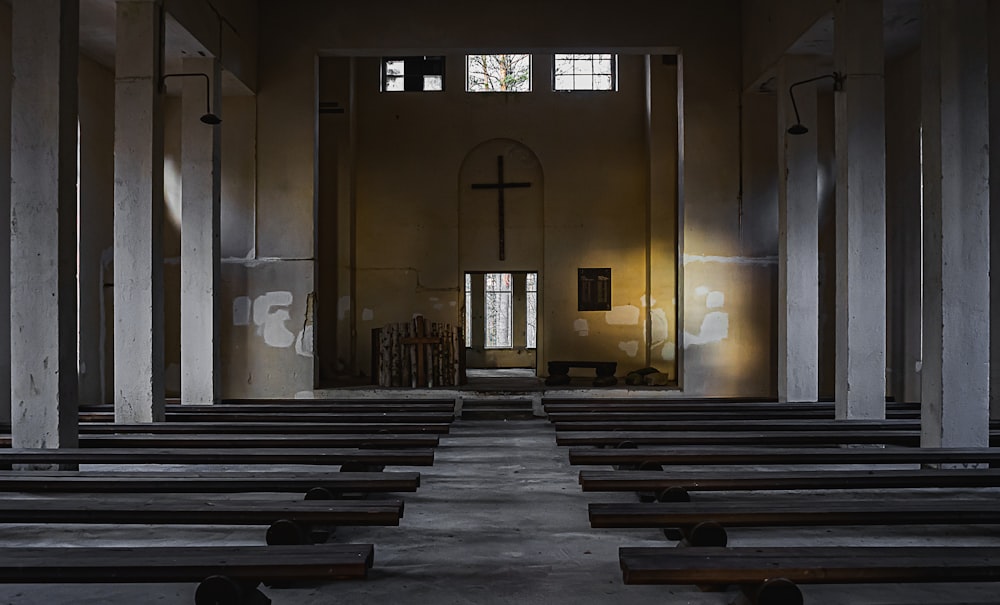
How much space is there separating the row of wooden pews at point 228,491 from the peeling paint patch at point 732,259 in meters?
4.91

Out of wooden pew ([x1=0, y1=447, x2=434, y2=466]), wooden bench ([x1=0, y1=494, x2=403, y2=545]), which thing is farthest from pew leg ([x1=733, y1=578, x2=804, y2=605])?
wooden pew ([x1=0, y1=447, x2=434, y2=466])

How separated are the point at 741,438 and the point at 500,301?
42.0 ft

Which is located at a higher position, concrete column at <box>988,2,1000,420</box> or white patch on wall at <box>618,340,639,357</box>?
concrete column at <box>988,2,1000,420</box>

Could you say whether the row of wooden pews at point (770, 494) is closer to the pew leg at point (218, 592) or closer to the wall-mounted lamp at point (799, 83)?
the pew leg at point (218, 592)

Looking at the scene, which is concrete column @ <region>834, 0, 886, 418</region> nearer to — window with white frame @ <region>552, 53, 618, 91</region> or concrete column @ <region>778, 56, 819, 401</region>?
concrete column @ <region>778, 56, 819, 401</region>

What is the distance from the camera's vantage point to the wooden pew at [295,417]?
23.2 ft

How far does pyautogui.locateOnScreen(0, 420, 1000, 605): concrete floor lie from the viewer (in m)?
3.39

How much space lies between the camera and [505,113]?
15383mm

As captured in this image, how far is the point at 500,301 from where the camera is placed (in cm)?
1853

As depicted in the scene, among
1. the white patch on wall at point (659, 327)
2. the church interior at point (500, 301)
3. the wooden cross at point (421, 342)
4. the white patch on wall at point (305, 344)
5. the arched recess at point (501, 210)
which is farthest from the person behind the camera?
the arched recess at point (501, 210)

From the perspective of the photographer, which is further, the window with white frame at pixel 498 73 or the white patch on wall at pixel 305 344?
the window with white frame at pixel 498 73

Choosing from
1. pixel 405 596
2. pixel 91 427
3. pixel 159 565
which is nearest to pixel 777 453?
pixel 405 596

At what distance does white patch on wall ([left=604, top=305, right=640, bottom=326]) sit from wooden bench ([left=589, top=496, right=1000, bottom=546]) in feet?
37.7

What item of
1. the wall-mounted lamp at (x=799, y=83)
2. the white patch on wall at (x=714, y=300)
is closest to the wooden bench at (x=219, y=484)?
the wall-mounted lamp at (x=799, y=83)
